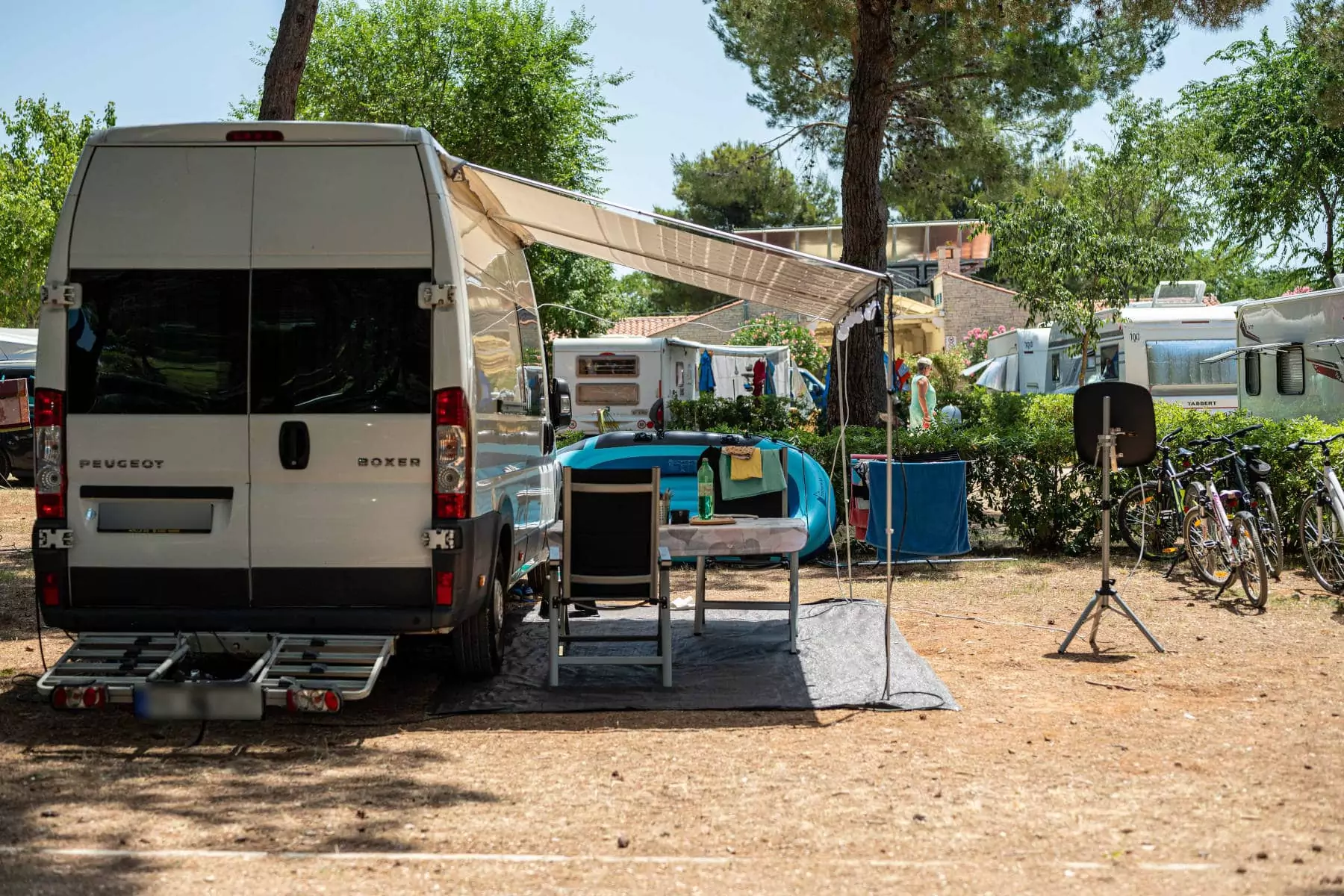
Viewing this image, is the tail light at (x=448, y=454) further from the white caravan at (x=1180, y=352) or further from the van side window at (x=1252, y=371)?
the white caravan at (x=1180, y=352)

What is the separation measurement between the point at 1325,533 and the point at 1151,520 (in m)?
2.04

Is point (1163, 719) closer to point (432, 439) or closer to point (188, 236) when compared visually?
point (432, 439)

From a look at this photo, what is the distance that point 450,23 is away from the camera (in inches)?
1180

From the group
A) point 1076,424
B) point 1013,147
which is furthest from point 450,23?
point 1076,424

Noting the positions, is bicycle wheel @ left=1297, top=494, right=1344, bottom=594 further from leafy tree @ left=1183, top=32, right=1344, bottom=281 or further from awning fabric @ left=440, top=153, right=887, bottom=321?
leafy tree @ left=1183, top=32, right=1344, bottom=281

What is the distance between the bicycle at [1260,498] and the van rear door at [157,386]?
6.61 m

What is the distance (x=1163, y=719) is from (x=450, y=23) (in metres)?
27.1

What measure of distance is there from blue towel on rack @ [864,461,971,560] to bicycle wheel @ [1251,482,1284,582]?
2183 mm

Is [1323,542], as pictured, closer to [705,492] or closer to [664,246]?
[705,492]

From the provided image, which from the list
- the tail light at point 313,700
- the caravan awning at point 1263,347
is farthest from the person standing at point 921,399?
the tail light at point 313,700

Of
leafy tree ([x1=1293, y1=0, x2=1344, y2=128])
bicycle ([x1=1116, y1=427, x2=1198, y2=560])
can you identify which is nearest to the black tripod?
bicycle ([x1=1116, y1=427, x2=1198, y2=560])

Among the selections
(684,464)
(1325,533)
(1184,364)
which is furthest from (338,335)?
(1184,364)

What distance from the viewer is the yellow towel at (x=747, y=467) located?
32.5ft

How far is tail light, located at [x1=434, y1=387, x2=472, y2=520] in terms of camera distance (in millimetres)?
5770
